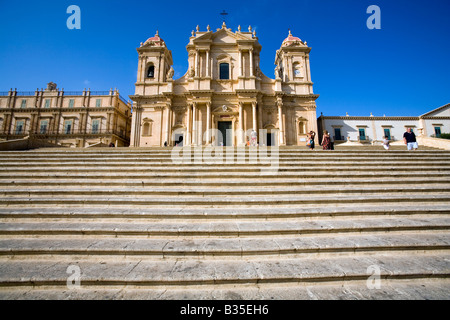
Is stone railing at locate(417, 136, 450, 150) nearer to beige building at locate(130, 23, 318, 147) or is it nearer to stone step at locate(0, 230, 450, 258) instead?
beige building at locate(130, 23, 318, 147)

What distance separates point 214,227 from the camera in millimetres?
4410

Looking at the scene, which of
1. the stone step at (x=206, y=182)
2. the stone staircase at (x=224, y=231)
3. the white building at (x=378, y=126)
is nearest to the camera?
the stone staircase at (x=224, y=231)

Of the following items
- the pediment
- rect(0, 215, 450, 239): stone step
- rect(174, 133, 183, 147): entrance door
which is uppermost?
the pediment

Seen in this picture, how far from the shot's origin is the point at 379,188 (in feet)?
20.5

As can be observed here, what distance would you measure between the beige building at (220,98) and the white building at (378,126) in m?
6.24

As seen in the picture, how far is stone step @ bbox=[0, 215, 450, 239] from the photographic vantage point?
4.23 m

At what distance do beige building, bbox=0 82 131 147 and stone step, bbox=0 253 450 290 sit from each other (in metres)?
29.8

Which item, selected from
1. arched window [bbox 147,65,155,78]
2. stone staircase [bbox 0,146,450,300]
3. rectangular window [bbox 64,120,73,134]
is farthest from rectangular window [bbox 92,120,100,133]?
stone staircase [bbox 0,146,450,300]

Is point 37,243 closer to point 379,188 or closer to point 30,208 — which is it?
point 30,208

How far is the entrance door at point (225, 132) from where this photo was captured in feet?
73.3

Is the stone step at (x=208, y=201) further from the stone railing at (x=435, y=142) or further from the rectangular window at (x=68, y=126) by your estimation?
the rectangular window at (x=68, y=126)

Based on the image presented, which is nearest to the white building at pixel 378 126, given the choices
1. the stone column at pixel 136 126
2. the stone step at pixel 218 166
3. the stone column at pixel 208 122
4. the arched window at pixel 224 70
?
the arched window at pixel 224 70
